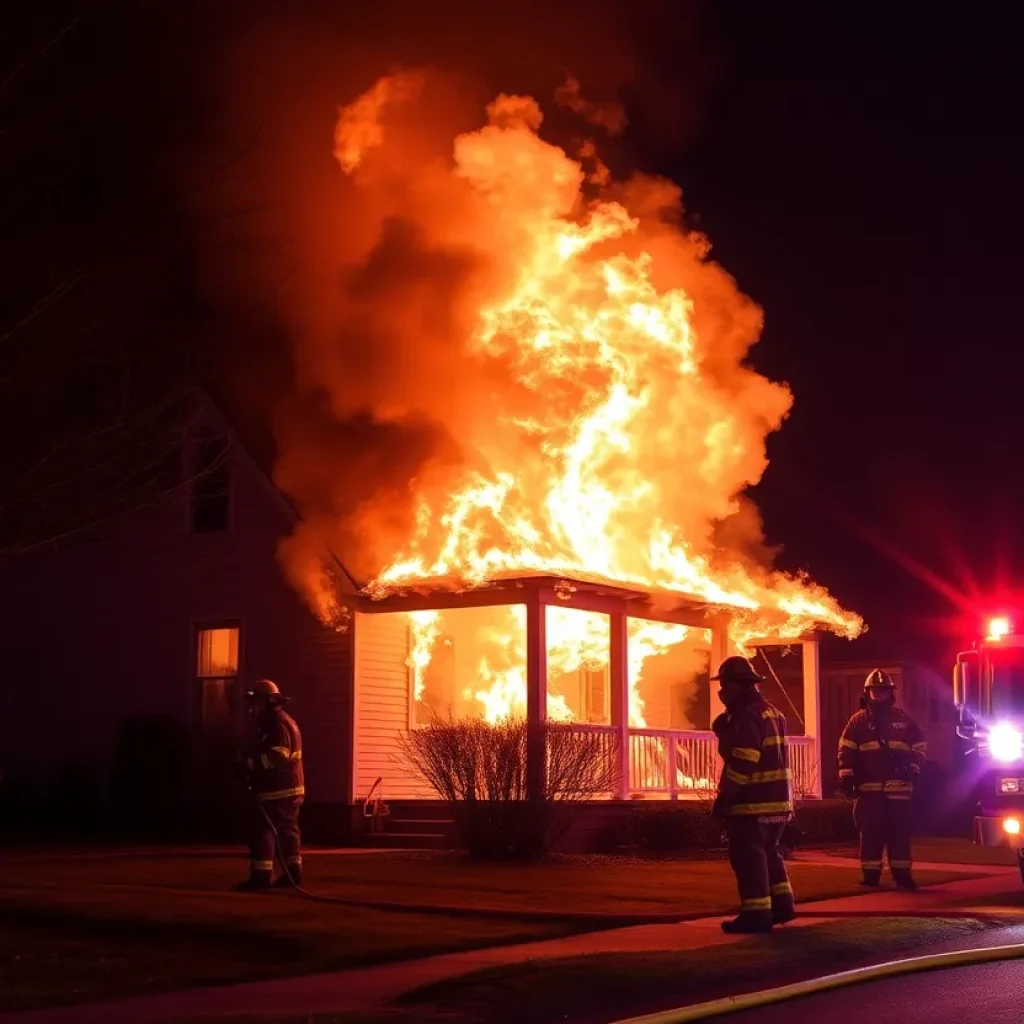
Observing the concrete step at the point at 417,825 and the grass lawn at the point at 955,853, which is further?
the concrete step at the point at 417,825

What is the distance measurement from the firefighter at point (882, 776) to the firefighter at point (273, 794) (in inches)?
191

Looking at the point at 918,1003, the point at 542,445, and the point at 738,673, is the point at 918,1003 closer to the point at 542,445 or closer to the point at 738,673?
the point at 738,673

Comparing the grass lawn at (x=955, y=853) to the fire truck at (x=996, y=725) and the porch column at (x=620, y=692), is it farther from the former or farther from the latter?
the fire truck at (x=996, y=725)

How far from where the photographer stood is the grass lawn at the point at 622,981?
8.05m

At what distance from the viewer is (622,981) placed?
880cm

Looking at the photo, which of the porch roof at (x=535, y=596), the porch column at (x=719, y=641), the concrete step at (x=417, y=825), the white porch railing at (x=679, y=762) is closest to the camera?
the porch roof at (x=535, y=596)

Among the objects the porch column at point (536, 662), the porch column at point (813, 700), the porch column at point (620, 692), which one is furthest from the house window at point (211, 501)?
the porch column at point (813, 700)

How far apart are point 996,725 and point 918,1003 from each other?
6.13 m

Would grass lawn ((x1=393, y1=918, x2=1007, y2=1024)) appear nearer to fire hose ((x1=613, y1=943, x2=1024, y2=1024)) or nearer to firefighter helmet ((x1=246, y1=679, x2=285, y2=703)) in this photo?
fire hose ((x1=613, y1=943, x2=1024, y2=1024))

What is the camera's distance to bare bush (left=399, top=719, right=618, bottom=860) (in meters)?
17.4

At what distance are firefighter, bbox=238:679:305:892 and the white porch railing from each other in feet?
19.1

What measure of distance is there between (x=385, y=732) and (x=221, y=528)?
371cm

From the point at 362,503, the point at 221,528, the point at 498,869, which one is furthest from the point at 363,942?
the point at 221,528

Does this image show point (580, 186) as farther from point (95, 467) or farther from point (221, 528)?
point (95, 467)
